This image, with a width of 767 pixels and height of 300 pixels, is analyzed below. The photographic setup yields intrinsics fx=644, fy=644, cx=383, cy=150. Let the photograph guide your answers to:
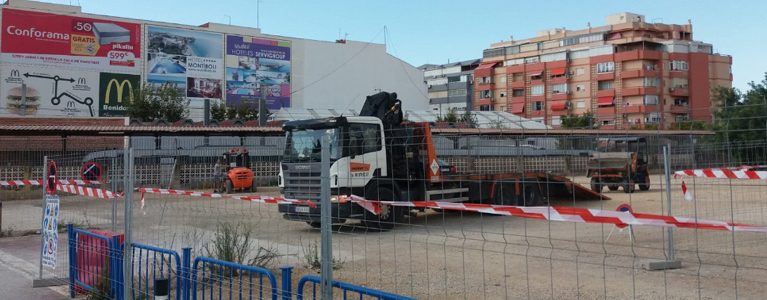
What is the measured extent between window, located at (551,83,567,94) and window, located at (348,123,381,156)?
8088 centimetres

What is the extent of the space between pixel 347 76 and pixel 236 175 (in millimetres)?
50720

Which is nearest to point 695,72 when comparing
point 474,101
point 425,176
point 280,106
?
point 474,101

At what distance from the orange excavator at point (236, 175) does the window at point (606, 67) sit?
219 feet

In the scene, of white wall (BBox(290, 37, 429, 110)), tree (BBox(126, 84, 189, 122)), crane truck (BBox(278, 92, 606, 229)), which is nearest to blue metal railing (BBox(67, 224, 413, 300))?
crane truck (BBox(278, 92, 606, 229))

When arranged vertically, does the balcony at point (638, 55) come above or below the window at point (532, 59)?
below

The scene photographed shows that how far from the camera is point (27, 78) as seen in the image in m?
53.8

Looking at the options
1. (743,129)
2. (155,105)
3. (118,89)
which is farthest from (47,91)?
(743,129)

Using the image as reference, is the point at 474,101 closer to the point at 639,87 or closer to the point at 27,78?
the point at 639,87

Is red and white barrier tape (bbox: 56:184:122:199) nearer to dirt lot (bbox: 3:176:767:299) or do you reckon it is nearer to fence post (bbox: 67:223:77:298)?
fence post (bbox: 67:223:77:298)

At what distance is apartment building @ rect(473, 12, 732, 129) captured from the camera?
272 feet

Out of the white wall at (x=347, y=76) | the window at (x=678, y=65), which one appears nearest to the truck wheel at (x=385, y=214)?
the white wall at (x=347, y=76)

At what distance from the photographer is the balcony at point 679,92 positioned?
84100mm

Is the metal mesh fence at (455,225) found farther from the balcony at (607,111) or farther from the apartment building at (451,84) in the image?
the apartment building at (451,84)

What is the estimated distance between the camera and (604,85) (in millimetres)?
86312
